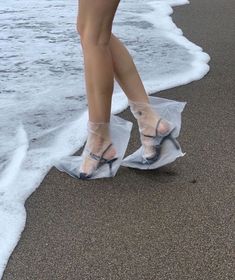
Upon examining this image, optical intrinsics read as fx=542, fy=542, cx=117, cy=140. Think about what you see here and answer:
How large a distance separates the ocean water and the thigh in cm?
71

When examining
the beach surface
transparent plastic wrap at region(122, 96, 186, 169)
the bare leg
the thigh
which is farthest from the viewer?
transparent plastic wrap at region(122, 96, 186, 169)

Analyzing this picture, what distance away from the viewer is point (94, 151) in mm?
2395

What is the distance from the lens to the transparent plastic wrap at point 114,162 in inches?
94.8

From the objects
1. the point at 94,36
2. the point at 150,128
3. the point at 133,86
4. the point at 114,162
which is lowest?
the point at 114,162

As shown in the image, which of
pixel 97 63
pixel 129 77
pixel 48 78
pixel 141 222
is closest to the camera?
pixel 141 222

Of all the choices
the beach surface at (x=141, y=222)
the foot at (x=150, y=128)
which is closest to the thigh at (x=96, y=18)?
the foot at (x=150, y=128)

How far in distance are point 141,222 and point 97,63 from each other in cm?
65

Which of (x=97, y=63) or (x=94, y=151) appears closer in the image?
(x=97, y=63)

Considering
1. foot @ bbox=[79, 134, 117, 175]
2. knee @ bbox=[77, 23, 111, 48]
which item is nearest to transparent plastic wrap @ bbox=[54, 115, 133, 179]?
foot @ bbox=[79, 134, 117, 175]

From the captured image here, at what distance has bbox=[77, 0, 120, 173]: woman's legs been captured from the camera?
206cm

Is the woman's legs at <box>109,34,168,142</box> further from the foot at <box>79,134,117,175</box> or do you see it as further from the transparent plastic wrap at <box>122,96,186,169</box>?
the foot at <box>79,134,117,175</box>

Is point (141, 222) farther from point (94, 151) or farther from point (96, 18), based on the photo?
point (96, 18)

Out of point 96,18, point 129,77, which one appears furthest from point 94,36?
point 129,77

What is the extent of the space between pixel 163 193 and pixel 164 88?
62.1 inches
